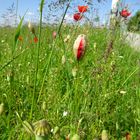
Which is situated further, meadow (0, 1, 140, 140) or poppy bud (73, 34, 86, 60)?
meadow (0, 1, 140, 140)

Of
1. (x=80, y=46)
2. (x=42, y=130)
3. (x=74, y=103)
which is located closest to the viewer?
(x=42, y=130)

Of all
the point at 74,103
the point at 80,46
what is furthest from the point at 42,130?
the point at 74,103

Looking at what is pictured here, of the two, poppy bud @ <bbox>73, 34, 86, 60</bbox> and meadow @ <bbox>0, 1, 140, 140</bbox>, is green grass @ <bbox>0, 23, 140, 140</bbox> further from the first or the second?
poppy bud @ <bbox>73, 34, 86, 60</bbox>

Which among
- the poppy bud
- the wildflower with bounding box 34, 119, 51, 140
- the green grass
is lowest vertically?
the green grass

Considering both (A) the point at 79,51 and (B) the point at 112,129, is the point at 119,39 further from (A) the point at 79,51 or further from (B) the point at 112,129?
(A) the point at 79,51

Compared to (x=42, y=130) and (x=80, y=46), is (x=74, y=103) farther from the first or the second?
(x=42, y=130)

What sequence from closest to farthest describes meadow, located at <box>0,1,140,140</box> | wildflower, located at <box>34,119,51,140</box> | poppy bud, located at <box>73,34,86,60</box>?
wildflower, located at <box>34,119,51,140</box> → poppy bud, located at <box>73,34,86,60</box> → meadow, located at <box>0,1,140,140</box>

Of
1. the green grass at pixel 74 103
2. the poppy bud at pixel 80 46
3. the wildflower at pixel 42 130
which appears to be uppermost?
the poppy bud at pixel 80 46

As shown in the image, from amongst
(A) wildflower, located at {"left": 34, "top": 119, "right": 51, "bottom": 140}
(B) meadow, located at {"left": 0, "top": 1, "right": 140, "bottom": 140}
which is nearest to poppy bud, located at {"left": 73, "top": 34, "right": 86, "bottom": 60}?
(B) meadow, located at {"left": 0, "top": 1, "right": 140, "bottom": 140}

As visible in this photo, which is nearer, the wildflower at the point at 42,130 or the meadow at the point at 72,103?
the wildflower at the point at 42,130

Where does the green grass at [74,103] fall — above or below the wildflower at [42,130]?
below

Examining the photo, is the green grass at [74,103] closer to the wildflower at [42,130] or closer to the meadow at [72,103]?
the meadow at [72,103]

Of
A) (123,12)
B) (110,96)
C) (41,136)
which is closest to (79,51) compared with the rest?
(41,136)

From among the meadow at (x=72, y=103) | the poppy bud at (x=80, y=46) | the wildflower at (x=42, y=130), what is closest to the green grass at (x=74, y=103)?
the meadow at (x=72, y=103)
